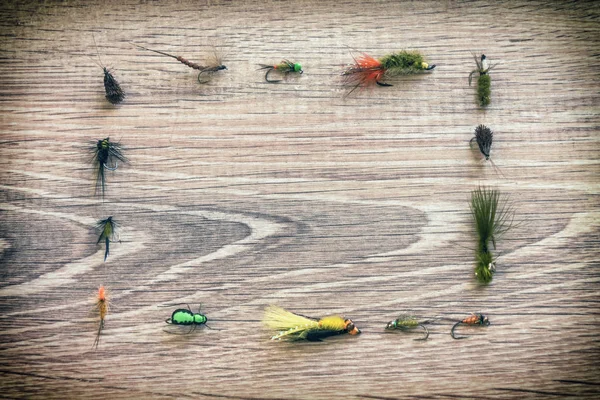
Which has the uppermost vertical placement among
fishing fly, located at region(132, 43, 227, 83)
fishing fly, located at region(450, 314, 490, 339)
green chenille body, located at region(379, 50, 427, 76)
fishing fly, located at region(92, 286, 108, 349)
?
fishing fly, located at region(132, 43, 227, 83)

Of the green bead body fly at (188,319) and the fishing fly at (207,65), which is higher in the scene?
the fishing fly at (207,65)

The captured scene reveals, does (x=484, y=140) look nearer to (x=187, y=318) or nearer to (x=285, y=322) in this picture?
(x=285, y=322)

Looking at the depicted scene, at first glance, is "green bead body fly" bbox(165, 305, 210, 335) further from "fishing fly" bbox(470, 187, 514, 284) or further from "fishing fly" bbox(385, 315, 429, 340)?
"fishing fly" bbox(470, 187, 514, 284)

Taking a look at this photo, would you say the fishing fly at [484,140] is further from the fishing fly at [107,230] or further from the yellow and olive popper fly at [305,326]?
the fishing fly at [107,230]

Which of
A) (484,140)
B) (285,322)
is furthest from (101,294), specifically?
(484,140)

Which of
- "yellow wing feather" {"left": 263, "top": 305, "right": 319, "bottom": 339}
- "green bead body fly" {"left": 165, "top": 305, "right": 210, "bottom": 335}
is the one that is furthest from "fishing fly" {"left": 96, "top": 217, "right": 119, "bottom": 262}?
"yellow wing feather" {"left": 263, "top": 305, "right": 319, "bottom": 339}

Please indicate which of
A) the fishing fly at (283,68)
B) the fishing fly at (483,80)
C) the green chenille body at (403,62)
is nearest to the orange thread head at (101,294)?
the fishing fly at (283,68)
